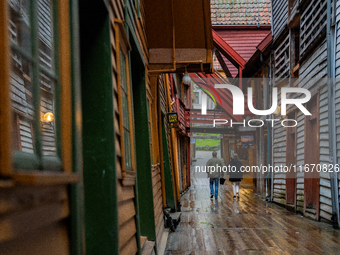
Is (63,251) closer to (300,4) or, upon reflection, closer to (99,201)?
(99,201)

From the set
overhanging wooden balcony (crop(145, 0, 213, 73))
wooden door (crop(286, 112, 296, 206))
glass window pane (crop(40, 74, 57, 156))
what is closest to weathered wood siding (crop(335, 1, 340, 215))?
overhanging wooden balcony (crop(145, 0, 213, 73))

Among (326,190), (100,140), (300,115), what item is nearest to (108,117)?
(100,140)

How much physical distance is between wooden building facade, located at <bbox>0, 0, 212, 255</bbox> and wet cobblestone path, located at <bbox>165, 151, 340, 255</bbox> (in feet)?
5.77

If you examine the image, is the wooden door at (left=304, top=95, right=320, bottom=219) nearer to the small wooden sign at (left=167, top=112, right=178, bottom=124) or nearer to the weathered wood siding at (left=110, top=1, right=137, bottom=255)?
the small wooden sign at (left=167, top=112, right=178, bottom=124)

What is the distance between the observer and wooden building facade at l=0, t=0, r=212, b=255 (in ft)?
3.41

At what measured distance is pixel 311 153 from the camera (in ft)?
30.6

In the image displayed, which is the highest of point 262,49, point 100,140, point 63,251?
point 262,49

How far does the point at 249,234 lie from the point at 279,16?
8952 mm

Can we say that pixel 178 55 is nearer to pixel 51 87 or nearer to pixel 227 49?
pixel 51 87

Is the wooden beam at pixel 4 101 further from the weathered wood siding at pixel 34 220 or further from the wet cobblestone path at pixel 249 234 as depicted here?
the wet cobblestone path at pixel 249 234

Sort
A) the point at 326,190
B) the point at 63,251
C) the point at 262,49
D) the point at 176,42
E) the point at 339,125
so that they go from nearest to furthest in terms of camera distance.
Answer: the point at 63,251 → the point at 176,42 → the point at 339,125 → the point at 326,190 → the point at 262,49

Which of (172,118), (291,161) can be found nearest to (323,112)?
(291,161)

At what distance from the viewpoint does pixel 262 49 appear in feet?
47.7

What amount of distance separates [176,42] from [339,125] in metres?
3.52
